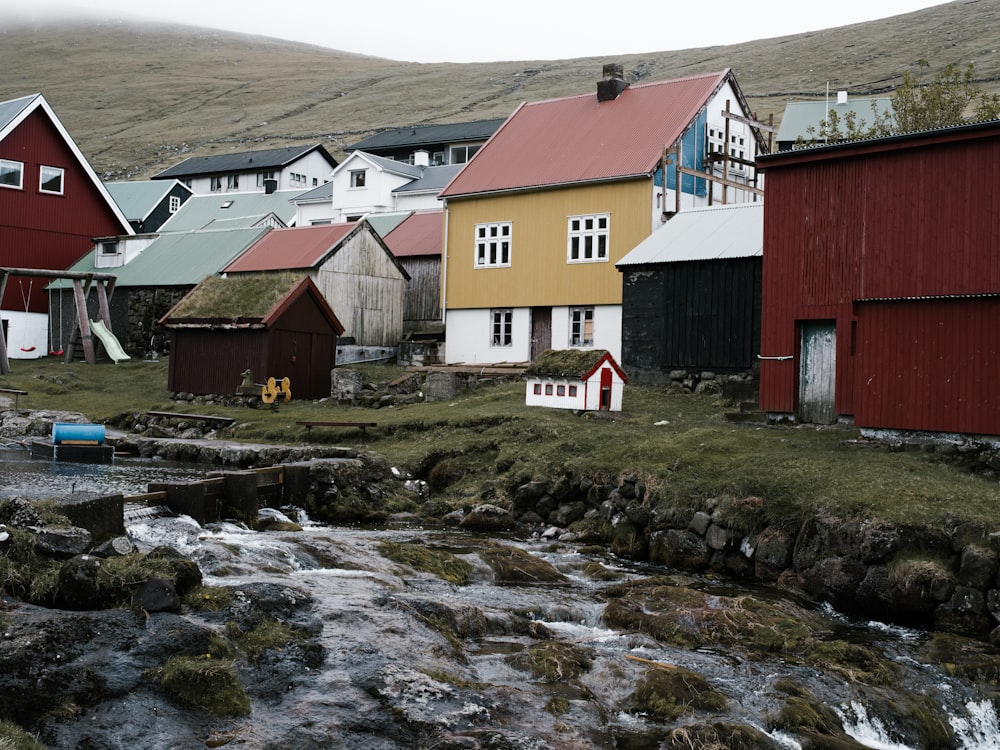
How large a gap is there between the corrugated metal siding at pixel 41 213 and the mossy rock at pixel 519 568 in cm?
3760

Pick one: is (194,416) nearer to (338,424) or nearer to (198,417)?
(198,417)

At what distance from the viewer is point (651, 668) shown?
460 inches

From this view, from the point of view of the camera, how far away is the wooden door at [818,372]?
2300cm

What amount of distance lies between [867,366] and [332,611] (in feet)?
44.6

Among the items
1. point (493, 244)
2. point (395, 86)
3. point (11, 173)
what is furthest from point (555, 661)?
point (395, 86)

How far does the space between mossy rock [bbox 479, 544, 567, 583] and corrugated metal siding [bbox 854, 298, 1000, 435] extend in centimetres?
867

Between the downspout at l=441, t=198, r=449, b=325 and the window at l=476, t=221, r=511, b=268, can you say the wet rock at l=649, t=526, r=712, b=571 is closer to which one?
the window at l=476, t=221, r=511, b=268

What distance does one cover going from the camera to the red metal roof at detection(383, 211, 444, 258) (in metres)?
46.0

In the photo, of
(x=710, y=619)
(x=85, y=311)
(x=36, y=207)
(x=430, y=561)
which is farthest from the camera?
(x=36, y=207)

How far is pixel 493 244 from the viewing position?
4066cm

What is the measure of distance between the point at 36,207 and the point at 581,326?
1071 inches

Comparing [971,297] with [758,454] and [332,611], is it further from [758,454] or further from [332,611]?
[332,611]

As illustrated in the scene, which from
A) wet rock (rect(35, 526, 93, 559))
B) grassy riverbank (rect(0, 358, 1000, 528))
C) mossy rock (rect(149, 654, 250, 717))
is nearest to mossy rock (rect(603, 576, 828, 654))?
grassy riverbank (rect(0, 358, 1000, 528))

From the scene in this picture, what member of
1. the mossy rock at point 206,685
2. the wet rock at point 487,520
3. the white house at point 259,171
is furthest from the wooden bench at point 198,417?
the white house at point 259,171
